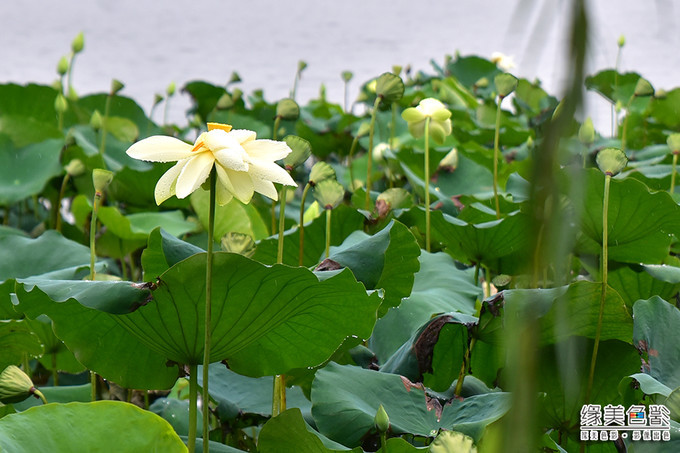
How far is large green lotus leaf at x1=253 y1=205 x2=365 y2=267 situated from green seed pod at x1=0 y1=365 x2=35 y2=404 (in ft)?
1.06

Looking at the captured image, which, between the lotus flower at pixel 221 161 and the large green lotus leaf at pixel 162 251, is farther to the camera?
the large green lotus leaf at pixel 162 251

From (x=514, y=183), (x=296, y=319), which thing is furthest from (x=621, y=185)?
(x=296, y=319)

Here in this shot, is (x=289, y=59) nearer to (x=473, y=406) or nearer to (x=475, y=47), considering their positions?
(x=475, y=47)

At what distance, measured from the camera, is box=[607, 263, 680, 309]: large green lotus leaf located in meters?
0.98

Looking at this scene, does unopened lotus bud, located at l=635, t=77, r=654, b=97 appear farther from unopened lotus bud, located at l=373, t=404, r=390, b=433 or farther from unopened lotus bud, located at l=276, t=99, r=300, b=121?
unopened lotus bud, located at l=373, t=404, r=390, b=433

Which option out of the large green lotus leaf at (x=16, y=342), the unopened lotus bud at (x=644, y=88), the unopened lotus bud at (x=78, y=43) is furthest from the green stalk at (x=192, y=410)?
the unopened lotus bud at (x=78, y=43)

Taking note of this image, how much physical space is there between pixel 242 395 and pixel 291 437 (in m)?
0.21

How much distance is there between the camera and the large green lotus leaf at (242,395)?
2.77 ft

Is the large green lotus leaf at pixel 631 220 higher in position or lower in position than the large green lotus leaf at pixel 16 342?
higher

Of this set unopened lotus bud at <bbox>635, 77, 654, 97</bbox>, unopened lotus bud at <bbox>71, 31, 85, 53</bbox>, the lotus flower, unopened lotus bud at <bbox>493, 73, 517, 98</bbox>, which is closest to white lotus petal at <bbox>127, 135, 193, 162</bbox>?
the lotus flower

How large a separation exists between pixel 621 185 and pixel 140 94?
280 centimetres

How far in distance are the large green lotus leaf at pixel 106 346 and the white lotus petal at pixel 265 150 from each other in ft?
0.57

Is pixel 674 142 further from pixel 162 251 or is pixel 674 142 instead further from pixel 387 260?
pixel 162 251

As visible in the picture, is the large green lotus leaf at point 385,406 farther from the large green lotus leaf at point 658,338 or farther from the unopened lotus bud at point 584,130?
the unopened lotus bud at point 584,130
